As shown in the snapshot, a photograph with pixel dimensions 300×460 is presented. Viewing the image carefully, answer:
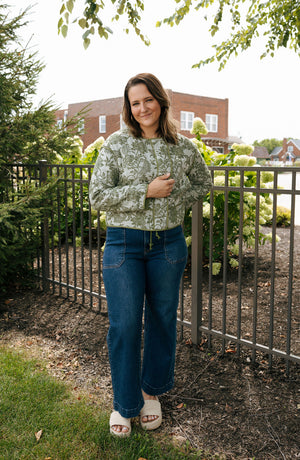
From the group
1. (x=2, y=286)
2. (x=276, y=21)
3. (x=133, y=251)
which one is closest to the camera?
(x=133, y=251)

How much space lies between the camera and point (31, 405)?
2936mm

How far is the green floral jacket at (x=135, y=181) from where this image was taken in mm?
2355

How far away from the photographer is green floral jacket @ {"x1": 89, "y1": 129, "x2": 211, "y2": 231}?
2355mm

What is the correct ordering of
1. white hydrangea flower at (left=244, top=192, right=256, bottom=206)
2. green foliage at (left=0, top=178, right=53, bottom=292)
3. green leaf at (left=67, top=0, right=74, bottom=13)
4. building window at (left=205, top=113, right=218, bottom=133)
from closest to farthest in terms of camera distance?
green leaf at (left=67, top=0, right=74, bottom=13)
green foliage at (left=0, top=178, right=53, bottom=292)
white hydrangea flower at (left=244, top=192, right=256, bottom=206)
building window at (left=205, top=113, right=218, bottom=133)

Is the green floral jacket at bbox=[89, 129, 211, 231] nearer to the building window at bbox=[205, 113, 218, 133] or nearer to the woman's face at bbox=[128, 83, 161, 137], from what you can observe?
the woman's face at bbox=[128, 83, 161, 137]

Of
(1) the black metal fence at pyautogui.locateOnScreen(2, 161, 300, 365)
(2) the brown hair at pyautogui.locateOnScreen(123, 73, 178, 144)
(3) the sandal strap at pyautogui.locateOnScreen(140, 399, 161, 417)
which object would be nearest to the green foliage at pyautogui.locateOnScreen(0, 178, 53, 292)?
(1) the black metal fence at pyautogui.locateOnScreen(2, 161, 300, 365)

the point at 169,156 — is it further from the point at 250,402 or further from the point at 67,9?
the point at 67,9

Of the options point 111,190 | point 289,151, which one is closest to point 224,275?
point 111,190

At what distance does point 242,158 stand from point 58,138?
2.24 m

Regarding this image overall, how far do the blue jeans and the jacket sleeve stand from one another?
15 centimetres

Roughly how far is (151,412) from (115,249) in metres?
1.06

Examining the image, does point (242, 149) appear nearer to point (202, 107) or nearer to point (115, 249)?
point (115, 249)

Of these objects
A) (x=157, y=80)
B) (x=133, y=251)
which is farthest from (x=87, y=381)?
(x=157, y=80)

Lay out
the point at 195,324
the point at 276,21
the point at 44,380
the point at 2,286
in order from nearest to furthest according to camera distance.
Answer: the point at 44,380
the point at 195,324
the point at 2,286
the point at 276,21
